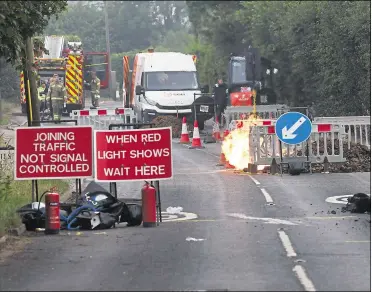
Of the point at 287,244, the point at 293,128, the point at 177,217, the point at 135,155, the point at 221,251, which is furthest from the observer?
the point at 293,128

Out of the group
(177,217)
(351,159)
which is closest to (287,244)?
(177,217)

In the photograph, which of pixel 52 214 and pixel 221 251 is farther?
pixel 52 214

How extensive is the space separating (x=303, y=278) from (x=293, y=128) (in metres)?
13.1

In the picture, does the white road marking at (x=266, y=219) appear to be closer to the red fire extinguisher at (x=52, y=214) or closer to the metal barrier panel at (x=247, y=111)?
the red fire extinguisher at (x=52, y=214)

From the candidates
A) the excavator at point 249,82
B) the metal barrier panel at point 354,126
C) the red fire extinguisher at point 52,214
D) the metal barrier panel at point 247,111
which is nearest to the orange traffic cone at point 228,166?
the metal barrier panel at point 354,126

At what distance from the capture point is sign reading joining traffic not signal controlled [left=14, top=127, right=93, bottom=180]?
18094 mm

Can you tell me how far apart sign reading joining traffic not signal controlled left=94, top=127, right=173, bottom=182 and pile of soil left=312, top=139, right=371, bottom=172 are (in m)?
9.28

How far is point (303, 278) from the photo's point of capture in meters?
12.2

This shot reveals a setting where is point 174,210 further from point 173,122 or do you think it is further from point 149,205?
point 173,122

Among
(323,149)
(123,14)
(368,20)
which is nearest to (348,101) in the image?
(368,20)

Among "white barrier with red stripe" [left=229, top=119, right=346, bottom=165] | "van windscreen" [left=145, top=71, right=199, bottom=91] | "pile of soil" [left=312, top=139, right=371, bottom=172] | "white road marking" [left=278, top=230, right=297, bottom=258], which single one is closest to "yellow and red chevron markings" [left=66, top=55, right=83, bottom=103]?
"van windscreen" [left=145, top=71, right=199, bottom=91]

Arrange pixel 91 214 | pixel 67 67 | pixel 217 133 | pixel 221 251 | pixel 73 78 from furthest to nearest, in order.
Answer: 1. pixel 73 78
2. pixel 67 67
3. pixel 217 133
4. pixel 91 214
5. pixel 221 251

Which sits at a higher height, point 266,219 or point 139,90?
point 139,90

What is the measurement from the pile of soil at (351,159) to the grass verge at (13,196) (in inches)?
252
